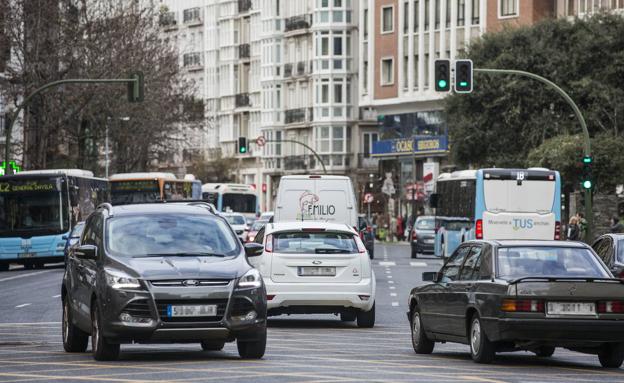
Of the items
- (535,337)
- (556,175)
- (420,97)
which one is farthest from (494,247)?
(420,97)

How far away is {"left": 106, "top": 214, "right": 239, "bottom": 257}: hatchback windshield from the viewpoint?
1848 centimetres

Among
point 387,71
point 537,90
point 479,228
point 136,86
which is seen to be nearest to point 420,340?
point 479,228

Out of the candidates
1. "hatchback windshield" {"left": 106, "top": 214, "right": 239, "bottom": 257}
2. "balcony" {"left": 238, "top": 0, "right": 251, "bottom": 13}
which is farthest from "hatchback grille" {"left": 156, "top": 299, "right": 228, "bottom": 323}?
"balcony" {"left": 238, "top": 0, "right": 251, "bottom": 13}

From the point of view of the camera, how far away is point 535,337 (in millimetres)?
17688

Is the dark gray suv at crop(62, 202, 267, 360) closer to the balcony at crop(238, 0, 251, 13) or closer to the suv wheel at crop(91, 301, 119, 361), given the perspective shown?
the suv wheel at crop(91, 301, 119, 361)

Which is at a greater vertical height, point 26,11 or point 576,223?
point 26,11

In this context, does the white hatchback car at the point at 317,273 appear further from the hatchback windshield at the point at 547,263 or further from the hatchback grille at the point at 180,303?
the hatchback grille at the point at 180,303

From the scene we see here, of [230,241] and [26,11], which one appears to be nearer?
[230,241]

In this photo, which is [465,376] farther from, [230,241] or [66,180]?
[66,180]

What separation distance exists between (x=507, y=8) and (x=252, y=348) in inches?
2884

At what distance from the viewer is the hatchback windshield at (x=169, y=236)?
1848 cm

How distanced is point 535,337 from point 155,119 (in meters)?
63.5

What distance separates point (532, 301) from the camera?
698 inches

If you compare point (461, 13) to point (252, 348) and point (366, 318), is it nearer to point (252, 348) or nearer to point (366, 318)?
point (366, 318)
